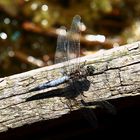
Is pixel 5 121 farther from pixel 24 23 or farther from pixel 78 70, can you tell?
pixel 24 23

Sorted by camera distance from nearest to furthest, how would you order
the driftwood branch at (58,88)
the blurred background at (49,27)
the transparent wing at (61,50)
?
the driftwood branch at (58,88), the transparent wing at (61,50), the blurred background at (49,27)

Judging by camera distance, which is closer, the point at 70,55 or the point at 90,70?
the point at 90,70

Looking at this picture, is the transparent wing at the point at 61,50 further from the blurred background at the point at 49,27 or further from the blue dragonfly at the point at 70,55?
the blurred background at the point at 49,27

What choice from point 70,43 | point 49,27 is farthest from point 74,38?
point 49,27

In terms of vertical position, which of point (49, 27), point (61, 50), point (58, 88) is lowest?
point (58, 88)

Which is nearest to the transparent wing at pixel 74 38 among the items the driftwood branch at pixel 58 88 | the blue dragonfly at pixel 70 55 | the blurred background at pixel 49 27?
the blue dragonfly at pixel 70 55

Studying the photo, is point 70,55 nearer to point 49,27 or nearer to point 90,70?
point 90,70

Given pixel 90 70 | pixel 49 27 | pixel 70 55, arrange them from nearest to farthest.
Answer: pixel 90 70
pixel 70 55
pixel 49 27
